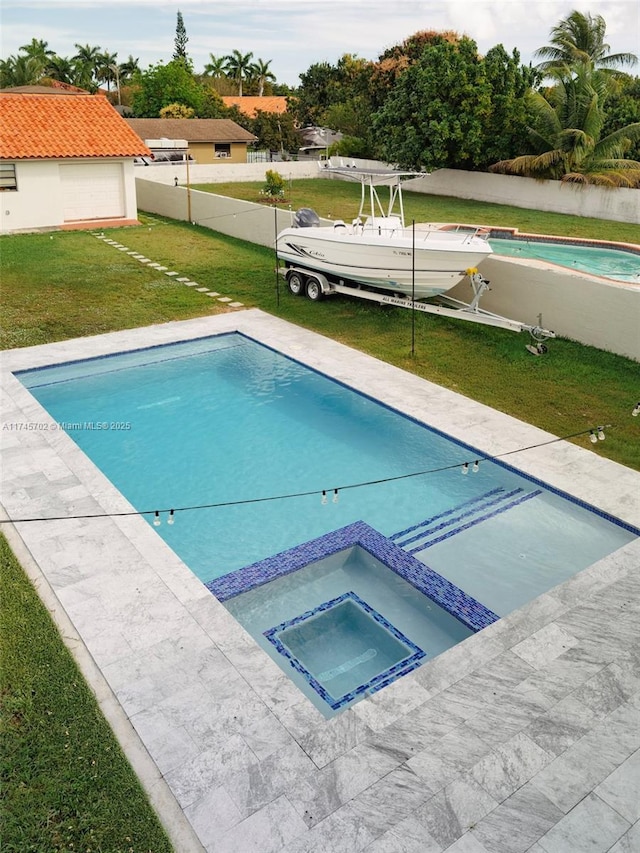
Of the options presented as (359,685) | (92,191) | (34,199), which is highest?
(92,191)

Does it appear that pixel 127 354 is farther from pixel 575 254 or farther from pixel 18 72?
pixel 18 72

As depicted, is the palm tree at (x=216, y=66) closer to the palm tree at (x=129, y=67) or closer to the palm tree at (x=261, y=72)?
the palm tree at (x=261, y=72)

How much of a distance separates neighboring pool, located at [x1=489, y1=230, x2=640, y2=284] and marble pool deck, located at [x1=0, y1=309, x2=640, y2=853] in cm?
1111

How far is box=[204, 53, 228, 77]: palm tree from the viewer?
7100 centimetres

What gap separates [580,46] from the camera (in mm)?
30141

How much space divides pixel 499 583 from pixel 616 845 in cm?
301

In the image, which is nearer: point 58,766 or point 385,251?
point 58,766

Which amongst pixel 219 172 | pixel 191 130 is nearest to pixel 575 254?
pixel 219 172

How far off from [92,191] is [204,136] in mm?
17921

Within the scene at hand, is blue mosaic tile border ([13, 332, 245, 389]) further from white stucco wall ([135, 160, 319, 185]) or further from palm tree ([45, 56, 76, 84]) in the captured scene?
palm tree ([45, 56, 76, 84])

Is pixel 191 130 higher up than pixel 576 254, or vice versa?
pixel 191 130

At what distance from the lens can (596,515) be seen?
298 inches

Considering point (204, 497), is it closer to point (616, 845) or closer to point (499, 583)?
point (499, 583)

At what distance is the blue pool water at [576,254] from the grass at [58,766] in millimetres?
14371
